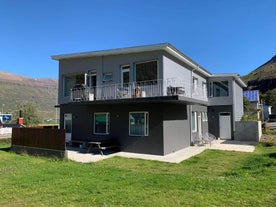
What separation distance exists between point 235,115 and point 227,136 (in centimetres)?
198

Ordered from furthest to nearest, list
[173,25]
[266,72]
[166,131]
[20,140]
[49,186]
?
[266,72] < [173,25] < [20,140] < [166,131] < [49,186]

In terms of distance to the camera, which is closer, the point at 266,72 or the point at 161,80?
the point at 161,80

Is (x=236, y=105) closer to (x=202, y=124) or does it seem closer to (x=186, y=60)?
(x=202, y=124)

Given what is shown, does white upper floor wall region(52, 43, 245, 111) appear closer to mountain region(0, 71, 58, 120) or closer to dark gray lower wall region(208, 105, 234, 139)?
dark gray lower wall region(208, 105, 234, 139)

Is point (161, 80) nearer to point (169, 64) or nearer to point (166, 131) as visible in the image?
point (169, 64)

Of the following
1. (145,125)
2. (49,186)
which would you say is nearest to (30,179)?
(49,186)

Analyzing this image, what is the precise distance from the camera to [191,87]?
1670 cm

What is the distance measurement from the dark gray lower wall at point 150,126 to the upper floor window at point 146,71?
5.31 ft

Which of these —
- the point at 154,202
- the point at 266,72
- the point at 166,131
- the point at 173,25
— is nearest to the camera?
the point at 154,202

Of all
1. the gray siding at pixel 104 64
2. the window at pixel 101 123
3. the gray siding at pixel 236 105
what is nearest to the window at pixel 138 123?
the window at pixel 101 123

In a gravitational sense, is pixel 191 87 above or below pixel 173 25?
below

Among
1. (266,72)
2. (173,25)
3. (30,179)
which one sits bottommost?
(30,179)

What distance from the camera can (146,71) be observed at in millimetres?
13289

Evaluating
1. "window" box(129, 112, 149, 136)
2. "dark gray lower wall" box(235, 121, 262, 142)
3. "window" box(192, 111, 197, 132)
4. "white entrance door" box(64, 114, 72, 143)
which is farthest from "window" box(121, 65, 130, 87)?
"dark gray lower wall" box(235, 121, 262, 142)
